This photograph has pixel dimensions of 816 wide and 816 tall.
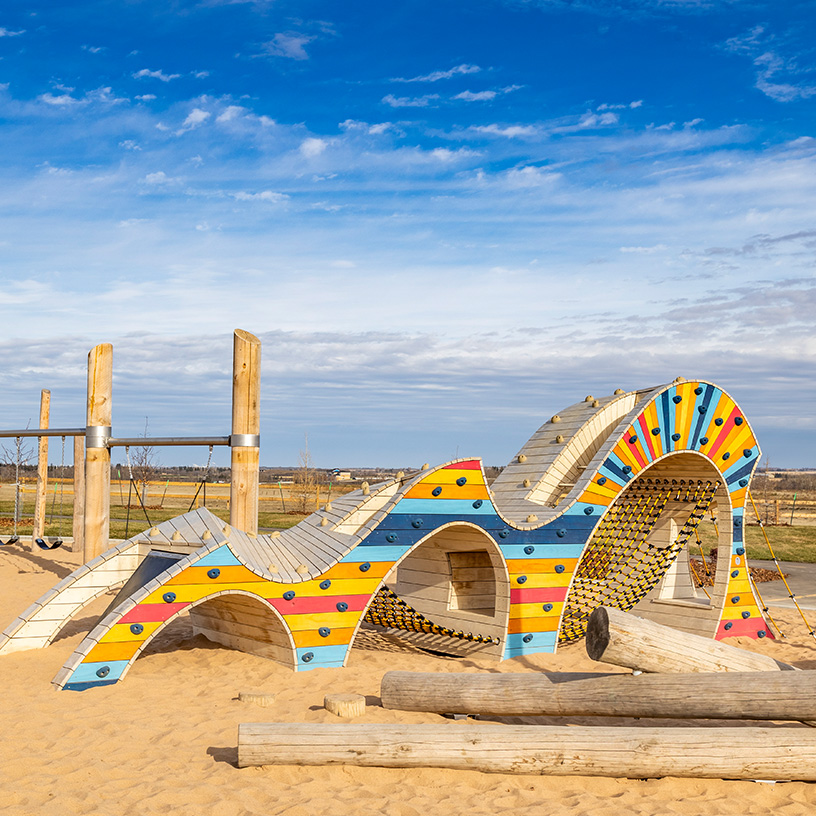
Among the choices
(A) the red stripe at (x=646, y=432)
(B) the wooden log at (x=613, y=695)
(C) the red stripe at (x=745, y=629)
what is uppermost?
(A) the red stripe at (x=646, y=432)

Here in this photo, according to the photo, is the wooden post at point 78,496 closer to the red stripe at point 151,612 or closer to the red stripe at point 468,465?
the red stripe at point 151,612

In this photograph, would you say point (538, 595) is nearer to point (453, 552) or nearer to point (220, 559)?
point (453, 552)

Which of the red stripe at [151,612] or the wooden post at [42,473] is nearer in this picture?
the red stripe at [151,612]

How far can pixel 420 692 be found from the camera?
20.0 feet

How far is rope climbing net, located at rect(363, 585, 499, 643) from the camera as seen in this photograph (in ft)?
29.1

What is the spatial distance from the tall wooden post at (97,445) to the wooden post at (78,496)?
5.78 m

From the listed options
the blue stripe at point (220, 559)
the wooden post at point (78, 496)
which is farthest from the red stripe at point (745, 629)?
the wooden post at point (78, 496)

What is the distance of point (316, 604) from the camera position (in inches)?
306

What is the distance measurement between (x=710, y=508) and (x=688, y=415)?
1.79 meters

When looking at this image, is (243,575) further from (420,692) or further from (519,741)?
(519,741)

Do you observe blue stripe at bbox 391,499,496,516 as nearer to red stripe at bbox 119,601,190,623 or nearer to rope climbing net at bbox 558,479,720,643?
rope climbing net at bbox 558,479,720,643

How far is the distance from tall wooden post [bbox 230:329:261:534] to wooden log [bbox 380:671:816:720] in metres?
3.90

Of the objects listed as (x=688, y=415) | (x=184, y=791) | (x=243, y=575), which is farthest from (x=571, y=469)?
(x=184, y=791)

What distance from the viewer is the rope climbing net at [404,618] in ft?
29.1
